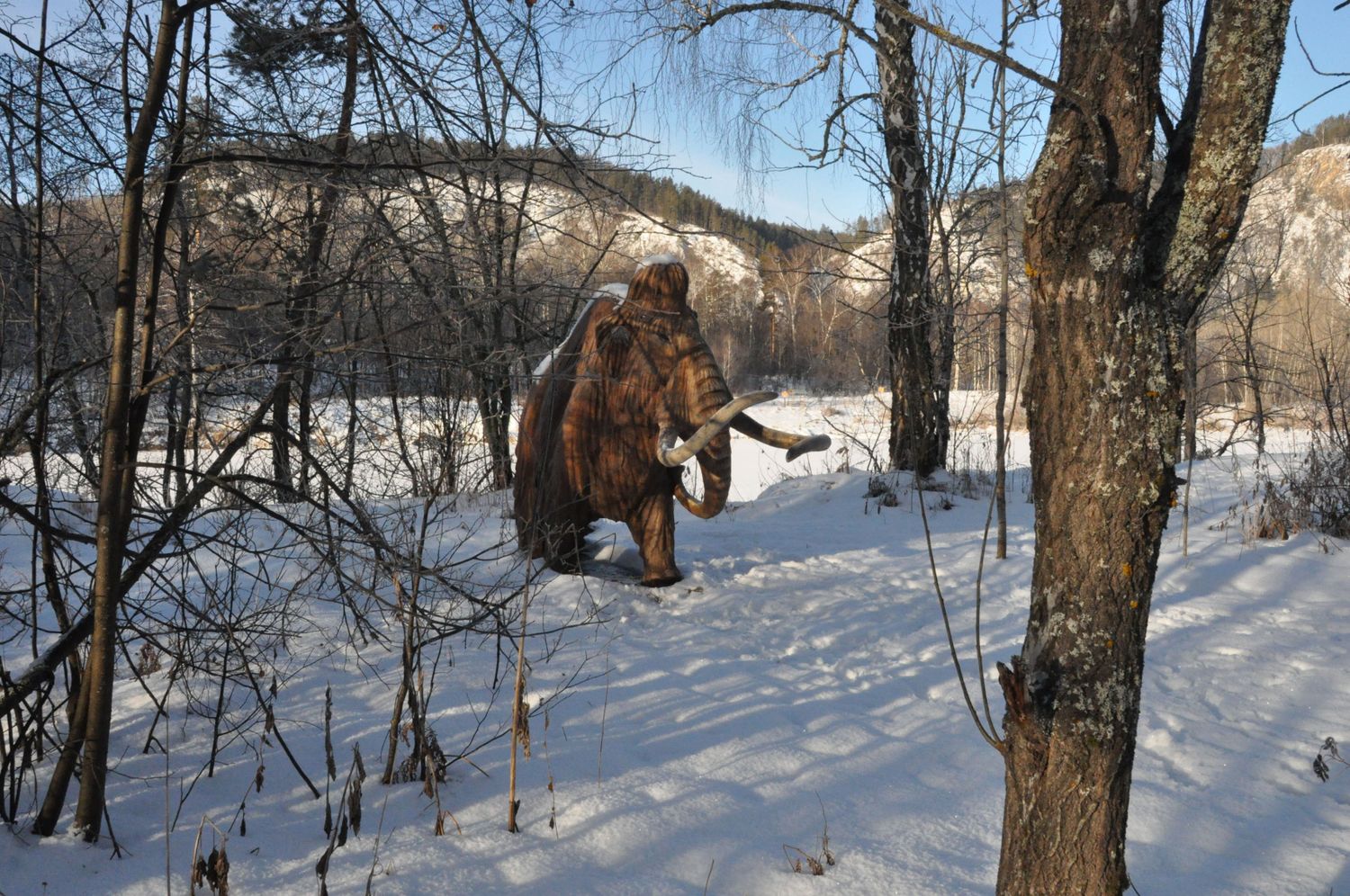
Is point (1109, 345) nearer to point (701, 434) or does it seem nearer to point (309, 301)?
point (309, 301)

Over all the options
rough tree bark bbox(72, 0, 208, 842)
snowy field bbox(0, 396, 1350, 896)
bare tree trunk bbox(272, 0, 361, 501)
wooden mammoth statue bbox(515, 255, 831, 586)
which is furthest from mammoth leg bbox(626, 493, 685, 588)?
rough tree bark bbox(72, 0, 208, 842)

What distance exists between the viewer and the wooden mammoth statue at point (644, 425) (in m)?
5.36

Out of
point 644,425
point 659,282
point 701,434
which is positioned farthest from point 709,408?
point 659,282

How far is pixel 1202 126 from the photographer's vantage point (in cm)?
189

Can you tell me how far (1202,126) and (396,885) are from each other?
8.85ft

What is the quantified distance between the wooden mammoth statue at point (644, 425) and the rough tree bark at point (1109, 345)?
10.9ft

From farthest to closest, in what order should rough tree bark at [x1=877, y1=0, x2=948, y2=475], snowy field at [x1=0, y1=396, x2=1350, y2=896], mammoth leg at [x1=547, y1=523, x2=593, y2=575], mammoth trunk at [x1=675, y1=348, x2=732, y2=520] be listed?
rough tree bark at [x1=877, y1=0, x2=948, y2=475]
mammoth leg at [x1=547, y1=523, x2=593, y2=575]
mammoth trunk at [x1=675, y1=348, x2=732, y2=520]
snowy field at [x1=0, y1=396, x2=1350, y2=896]

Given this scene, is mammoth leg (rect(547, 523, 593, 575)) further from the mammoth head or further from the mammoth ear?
the mammoth head

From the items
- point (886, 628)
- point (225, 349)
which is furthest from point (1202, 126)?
point (886, 628)

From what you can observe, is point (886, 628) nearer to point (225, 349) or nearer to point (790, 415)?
point (225, 349)

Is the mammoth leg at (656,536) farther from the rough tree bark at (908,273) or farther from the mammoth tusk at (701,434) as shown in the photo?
the rough tree bark at (908,273)

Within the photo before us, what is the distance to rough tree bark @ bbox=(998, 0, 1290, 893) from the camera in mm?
1891

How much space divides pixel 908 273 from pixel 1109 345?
323 inches

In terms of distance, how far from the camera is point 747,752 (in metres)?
3.58
